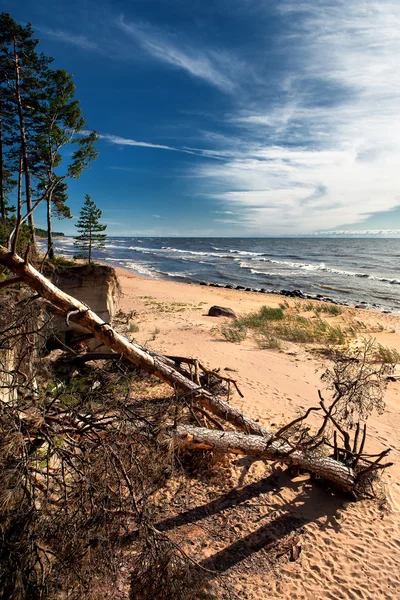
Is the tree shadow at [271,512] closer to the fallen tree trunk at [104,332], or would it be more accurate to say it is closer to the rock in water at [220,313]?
the fallen tree trunk at [104,332]

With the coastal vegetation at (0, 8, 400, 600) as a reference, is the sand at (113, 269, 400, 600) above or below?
below

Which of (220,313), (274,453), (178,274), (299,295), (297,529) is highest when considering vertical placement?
(178,274)

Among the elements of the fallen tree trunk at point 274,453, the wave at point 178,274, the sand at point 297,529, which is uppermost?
the wave at point 178,274

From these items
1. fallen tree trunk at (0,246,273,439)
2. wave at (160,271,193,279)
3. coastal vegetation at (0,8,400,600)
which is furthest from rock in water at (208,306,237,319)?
wave at (160,271,193,279)

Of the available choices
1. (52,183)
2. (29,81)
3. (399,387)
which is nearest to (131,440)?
(52,183)

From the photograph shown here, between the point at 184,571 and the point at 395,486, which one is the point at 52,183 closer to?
the point at 184,571

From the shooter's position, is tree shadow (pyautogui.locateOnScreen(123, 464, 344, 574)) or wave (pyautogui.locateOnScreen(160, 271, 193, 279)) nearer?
tree shadow (pyautogui.locateOnScreen(123, 464, 344, 574))

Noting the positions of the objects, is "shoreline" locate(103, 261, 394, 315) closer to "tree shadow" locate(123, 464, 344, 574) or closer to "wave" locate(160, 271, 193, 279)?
"wave" locate(160, 271, 193, 279)

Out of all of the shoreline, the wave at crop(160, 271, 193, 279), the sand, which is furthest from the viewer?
the wave at crop(160, 271, 193, 279)

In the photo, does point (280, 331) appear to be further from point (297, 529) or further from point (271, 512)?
point (297, 529)

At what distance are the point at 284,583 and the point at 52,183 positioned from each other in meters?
5.66

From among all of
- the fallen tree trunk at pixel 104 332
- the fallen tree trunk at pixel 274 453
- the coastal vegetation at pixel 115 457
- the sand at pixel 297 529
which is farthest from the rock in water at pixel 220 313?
the fallen tree trunk at pixel 274 453

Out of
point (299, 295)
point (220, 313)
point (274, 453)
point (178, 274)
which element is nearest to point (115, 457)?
point (274, 453)

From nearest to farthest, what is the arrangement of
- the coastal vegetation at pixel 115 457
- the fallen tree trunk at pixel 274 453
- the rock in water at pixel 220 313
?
the coastal vegetation at pixel 115 457, the fallen tree trunk at pixel 274 453, the rock in water at pixel 220 313
